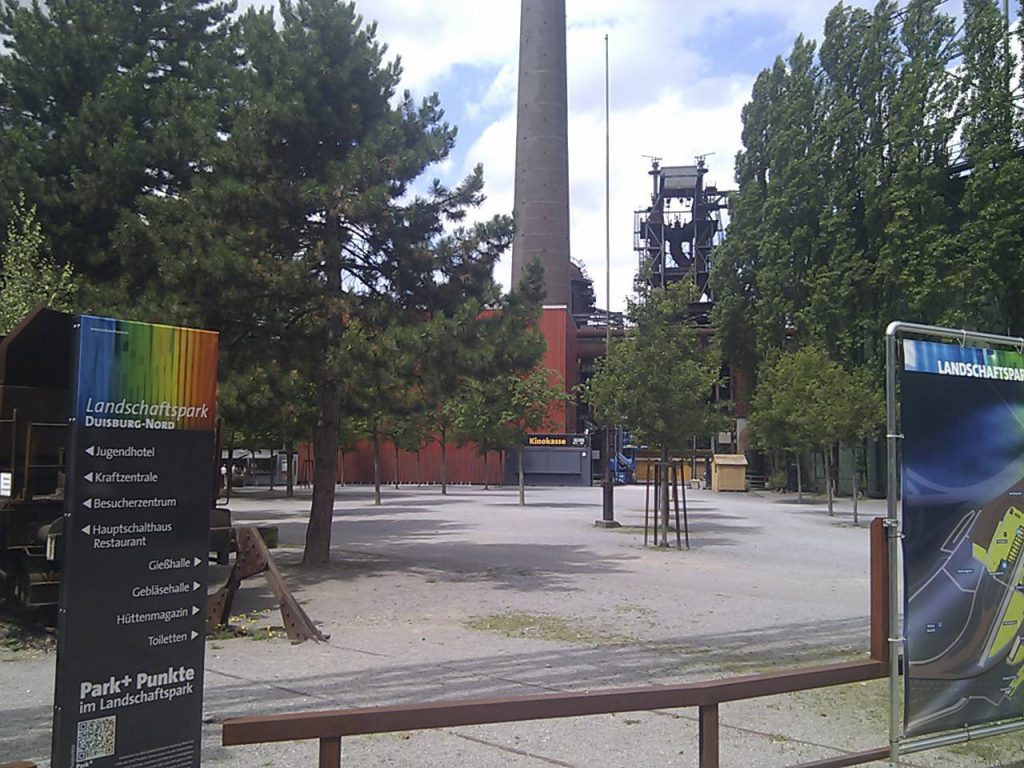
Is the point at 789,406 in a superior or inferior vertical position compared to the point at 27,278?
inferior

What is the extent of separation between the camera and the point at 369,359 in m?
13.1

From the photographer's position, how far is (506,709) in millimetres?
3928

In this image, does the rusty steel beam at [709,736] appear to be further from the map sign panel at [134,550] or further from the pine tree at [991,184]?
the pine tree at [991,184]

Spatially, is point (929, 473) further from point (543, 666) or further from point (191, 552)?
point (543, 666)

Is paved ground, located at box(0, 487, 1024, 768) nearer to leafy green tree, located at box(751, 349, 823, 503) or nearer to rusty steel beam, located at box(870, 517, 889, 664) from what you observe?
rusty steel beam, located at box(870, 517, 889, 664)

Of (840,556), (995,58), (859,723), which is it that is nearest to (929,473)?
(859,723)

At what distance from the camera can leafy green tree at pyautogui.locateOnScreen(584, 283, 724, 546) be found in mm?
19812

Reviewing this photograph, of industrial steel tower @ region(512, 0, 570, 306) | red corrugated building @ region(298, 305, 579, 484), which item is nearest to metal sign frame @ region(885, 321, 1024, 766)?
red corrugated building @ region(298, 305, 579, 484)

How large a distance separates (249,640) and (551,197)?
56279 millimetres

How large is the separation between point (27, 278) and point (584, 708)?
12.9 m

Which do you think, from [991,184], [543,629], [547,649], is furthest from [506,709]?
[991,184]

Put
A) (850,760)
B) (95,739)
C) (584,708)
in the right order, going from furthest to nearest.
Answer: (850,760) → (584,708) → (95,739)

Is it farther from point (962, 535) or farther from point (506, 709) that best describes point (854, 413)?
point (506, 709)

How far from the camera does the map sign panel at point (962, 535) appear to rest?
16.5 ft
